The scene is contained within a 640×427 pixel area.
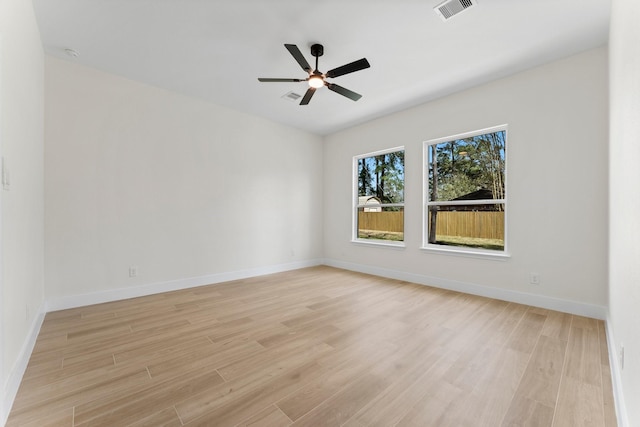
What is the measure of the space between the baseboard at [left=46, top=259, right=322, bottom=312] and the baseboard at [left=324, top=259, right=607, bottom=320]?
1979 mm

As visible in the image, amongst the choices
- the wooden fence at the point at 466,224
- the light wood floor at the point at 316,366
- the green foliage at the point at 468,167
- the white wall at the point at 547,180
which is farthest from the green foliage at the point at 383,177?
the light wood floor at the point at 316,366

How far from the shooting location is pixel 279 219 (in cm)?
520

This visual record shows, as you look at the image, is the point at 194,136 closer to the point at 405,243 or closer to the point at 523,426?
the point at 405,243

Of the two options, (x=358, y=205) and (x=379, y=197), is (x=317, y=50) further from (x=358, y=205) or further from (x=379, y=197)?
(x=358, y=205)

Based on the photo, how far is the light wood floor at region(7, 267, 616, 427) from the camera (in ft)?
4.81

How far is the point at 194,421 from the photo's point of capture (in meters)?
1.40

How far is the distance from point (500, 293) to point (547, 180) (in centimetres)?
149

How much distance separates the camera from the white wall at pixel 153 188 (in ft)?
10.1

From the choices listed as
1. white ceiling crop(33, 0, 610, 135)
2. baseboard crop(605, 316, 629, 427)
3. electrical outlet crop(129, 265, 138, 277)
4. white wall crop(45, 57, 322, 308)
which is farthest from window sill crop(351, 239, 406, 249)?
electrical outlet crop(129, 265, 138, 277)

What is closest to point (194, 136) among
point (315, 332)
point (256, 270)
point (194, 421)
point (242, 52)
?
point (242, 52)

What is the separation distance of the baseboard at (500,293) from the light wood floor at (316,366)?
0.16 metres

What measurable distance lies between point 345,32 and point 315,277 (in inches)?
141

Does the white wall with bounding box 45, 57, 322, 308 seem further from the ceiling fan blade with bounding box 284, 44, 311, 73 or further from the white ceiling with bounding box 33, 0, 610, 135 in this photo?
the ceiling fan blade with bounding box 284, 44, 311, 73

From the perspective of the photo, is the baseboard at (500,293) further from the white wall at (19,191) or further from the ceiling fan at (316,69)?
the white wall at (19,191)
